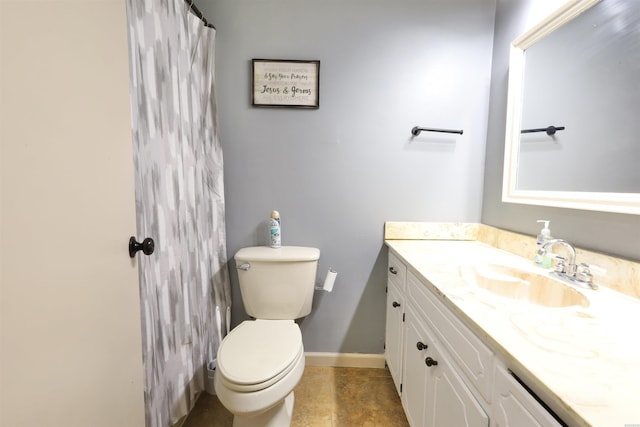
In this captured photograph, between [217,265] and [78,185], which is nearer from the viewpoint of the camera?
[78,185]

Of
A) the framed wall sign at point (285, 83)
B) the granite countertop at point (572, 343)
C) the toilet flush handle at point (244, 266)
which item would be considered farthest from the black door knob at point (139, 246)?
the framed wall sign at point (285, 83)

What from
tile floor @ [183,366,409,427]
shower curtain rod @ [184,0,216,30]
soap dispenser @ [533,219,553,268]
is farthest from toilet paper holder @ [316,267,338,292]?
shower curtain rod @ [184,0,216,30]

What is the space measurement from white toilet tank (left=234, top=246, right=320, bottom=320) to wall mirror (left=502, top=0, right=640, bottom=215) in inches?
44.9

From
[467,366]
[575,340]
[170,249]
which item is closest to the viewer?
[575,340]

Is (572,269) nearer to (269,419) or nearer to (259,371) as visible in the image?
(259,371)

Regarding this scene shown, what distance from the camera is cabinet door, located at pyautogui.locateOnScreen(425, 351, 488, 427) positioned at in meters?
0.67

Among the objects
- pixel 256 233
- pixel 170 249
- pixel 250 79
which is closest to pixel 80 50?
pixel 170 249

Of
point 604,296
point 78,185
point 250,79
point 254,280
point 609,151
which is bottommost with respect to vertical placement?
point 254,280

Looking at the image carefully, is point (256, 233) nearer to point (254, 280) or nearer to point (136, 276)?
point (254, 280)

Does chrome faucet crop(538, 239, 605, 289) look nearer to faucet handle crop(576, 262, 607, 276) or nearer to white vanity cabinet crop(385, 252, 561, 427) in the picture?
faucet handle crop(576, 262, 607, 276)

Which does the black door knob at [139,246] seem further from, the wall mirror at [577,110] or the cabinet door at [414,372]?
the wall mirror at [577,110]

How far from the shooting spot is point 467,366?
0.70 metres

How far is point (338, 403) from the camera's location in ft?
4.56

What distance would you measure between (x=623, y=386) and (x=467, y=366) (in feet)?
1.03
